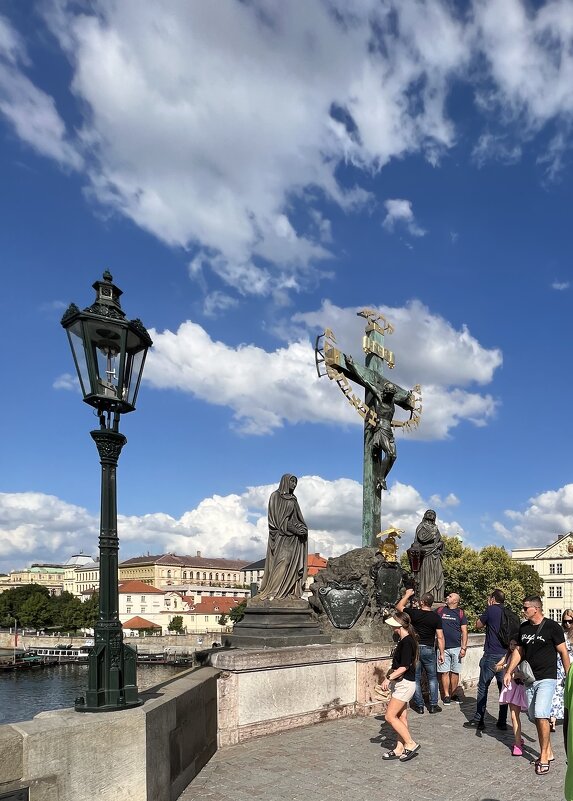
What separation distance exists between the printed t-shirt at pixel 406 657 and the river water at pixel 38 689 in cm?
3953

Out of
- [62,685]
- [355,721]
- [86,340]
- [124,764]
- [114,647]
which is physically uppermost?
[86,340]

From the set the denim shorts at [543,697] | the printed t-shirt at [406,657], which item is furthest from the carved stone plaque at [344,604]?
the denim shorts at [543,697]

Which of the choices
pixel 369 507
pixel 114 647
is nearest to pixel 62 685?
pixel 369 507

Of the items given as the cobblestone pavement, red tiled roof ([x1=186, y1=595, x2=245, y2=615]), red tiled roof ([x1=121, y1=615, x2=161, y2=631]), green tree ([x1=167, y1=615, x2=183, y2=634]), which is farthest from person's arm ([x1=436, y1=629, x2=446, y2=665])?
red tiled roof ([x1=186, y1=595, x2=245, y2=615])

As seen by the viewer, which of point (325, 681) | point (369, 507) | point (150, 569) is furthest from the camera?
point (150, 569)

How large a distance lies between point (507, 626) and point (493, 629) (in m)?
0.34

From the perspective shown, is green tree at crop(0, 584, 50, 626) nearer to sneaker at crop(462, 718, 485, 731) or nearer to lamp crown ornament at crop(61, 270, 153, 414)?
sneaker at crop(462, 718, 485, 731)

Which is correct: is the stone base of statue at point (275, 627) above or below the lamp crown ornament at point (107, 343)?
below

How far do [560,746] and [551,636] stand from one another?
1.93 meters

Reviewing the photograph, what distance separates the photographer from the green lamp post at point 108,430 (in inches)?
183

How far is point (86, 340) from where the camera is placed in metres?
4.99

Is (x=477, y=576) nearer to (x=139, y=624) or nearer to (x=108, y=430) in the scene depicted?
(x=108, y=430)

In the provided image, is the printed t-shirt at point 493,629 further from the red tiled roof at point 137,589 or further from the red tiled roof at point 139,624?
the red tiled roof at point 137,589

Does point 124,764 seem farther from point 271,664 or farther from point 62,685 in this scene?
point 62,685
